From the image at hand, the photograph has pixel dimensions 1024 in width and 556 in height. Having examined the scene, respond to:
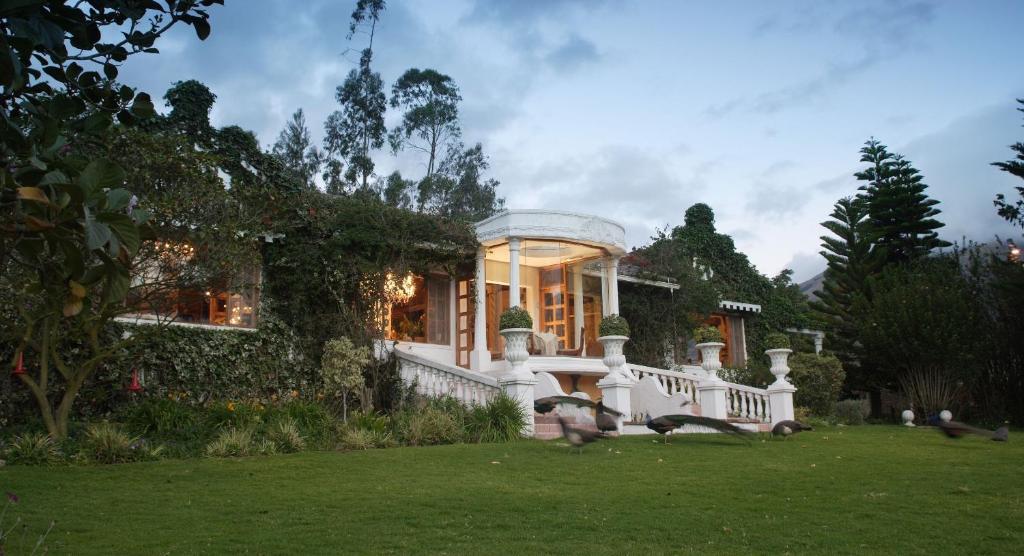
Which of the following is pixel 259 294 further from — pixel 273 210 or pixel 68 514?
pixel 68 514

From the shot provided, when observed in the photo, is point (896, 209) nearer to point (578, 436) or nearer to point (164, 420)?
point (578, 436)

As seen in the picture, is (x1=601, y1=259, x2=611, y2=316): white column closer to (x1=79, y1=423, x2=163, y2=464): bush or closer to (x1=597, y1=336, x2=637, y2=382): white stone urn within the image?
(x1=597, y1=336, x2=637, y2=382): white stone urn

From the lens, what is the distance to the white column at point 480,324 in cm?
1565

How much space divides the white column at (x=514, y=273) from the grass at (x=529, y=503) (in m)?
6.41

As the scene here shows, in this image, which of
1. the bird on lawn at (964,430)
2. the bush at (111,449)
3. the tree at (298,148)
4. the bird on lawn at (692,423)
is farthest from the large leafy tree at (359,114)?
the bird on lawn at (964,430)

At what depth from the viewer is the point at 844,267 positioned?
67.3 ft

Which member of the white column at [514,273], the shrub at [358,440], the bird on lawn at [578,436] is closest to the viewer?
the bird on lawn at [578,436]

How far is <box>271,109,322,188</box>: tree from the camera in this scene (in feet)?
91.6

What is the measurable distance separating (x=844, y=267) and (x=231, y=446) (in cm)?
1648

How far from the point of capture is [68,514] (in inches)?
219

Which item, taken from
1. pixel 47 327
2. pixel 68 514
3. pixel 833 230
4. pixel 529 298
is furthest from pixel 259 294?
pixel 833 230

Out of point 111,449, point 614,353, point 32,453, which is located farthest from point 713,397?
point 32,453

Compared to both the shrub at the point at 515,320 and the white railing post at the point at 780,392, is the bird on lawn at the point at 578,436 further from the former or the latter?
the white railing post at the point at 780,392

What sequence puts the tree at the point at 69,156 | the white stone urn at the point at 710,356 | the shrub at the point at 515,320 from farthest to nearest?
the white stone urn at the point at 710,356, the shrub at the point at 515,320, the tree at the point at 69,156
